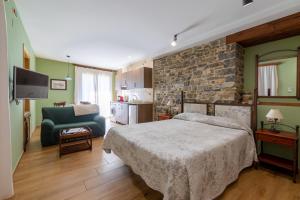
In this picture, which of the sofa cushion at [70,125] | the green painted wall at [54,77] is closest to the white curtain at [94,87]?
the green painted wall at [54,77]

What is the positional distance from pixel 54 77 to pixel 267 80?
7.13 meters

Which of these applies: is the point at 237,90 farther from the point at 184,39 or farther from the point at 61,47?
the point at 61,47

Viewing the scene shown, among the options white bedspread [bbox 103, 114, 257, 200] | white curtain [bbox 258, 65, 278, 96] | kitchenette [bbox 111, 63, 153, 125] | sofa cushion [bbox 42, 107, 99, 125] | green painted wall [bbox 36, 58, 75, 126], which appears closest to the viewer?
white bedspread [bbox 103, 114, 257, 200]

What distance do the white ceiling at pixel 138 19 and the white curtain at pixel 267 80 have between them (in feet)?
2.99

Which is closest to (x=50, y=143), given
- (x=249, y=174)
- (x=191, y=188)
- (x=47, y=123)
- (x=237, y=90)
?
(x=47, y=123)

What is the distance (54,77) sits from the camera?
583 cm

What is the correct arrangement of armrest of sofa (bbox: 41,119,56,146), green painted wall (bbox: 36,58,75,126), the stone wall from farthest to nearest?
green painted wall (bbox: 36,58,75,126) < armrest of sofa (bbox: 41,119,56,146) < the stone wall

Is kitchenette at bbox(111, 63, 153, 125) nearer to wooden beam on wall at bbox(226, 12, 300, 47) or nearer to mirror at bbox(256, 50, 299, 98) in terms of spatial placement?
wooden beam on wall at bbox(226, 12, 300, 47)

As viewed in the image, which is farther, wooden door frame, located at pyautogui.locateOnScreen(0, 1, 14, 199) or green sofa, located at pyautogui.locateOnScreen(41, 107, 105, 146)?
green sofa, located at pyautogui.locateOnScreen(41, 107, 105, 146)

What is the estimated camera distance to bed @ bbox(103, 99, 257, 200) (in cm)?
127

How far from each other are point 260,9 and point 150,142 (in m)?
2.78

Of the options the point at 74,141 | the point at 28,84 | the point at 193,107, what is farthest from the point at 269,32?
the point at 74,141

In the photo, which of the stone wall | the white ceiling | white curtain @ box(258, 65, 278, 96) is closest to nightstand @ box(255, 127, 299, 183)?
white curtain @ box(258, 65, 278, 96)

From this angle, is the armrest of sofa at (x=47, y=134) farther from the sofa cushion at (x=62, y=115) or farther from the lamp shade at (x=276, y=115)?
the lamp shade at (x=276, y=115)
